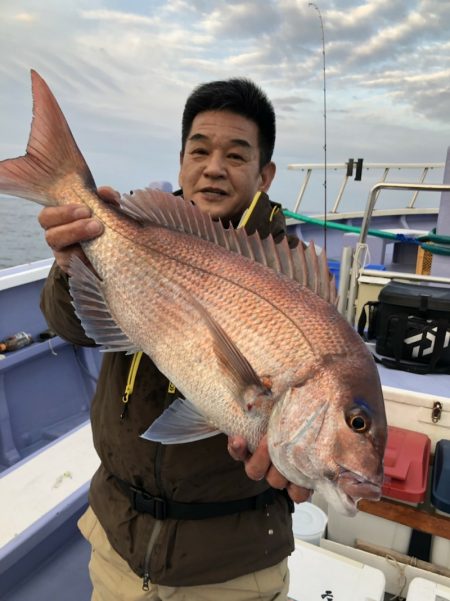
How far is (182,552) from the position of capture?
149cm

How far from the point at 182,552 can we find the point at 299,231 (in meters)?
8.48

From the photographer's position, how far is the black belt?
151 cm

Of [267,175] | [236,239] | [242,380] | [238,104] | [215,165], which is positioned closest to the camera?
[242,380]

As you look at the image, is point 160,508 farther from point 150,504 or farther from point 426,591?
point 426,591

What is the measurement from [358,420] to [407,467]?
1.58 metres

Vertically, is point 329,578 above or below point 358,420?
below

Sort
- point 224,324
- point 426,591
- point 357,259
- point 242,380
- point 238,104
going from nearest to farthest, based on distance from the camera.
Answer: point 242,380
point 224,324
point 238,104
point 426,591
point 357,259

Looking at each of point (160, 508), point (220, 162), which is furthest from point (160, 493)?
point (220, 162)

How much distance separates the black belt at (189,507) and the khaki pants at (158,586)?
0.79 ft

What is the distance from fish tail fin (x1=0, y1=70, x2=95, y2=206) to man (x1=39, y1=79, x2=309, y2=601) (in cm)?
11

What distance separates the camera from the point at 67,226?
4.87ft

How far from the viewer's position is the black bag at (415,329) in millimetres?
3160

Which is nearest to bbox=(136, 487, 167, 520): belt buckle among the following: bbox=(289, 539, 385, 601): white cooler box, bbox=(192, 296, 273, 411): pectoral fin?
bbox=(192, 296, 273, 411): pectoral fin

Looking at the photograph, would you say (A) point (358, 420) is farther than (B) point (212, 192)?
No
